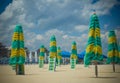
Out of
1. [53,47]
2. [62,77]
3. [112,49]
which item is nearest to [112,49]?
[112,49]

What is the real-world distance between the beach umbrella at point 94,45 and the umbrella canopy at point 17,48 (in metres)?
4.49

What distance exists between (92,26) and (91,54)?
1448 mm

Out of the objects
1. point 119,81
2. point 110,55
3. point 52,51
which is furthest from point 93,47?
point 52,51

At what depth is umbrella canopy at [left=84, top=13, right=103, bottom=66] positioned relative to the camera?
13.0m

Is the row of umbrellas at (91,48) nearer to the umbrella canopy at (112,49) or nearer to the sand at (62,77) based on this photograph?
the umbrella canopy at (112,49)

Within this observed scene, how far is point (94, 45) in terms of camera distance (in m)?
13.1

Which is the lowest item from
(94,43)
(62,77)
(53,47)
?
(62,77)

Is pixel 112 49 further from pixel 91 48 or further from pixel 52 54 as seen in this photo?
pixel 52 54

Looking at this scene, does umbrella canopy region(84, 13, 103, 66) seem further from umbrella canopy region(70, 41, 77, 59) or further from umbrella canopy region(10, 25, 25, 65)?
umbrella canopy region(70, 41, 77, 59)

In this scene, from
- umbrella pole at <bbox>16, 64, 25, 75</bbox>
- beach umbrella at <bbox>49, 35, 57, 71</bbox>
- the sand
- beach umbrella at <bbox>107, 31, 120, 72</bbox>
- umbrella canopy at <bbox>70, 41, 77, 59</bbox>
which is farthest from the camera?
umbrella canopy at <bbox>70, 41, 77, 59</bbox>

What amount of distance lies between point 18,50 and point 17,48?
139 millimetres

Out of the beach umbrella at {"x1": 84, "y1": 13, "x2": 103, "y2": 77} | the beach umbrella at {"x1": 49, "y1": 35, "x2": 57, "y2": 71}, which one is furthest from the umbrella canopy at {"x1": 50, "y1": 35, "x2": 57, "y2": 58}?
the beach umbrella at {"x1": 84, "y1": 13, "x2": 103, "y2": 77}

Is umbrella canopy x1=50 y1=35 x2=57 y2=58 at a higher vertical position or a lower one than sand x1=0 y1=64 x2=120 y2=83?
higher

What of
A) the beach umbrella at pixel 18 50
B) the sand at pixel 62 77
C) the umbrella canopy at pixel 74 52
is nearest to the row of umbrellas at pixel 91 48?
the beach umbrella at pixel 18 50
